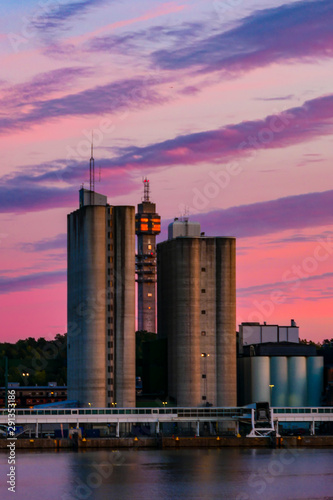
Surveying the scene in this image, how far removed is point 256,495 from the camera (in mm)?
145500

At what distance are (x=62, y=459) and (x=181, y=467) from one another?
76.1ft

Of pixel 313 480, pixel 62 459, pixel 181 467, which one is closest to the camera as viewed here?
pixel 313 480

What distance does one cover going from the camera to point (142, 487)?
152500 mm

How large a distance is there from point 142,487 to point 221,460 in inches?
1374

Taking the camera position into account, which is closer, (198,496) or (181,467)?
(198,496)

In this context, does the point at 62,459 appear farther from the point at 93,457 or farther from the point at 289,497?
the point at 289,497

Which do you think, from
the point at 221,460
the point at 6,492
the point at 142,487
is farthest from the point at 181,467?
the point at 6,492

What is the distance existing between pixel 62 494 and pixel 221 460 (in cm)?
4433

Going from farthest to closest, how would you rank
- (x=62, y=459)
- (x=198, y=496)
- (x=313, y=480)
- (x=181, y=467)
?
(x=62, y=459) → (x=181, y=467) → (x=313, y=480) → (x=198, y=496)

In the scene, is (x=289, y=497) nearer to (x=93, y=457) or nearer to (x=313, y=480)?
(x=313, y=480)

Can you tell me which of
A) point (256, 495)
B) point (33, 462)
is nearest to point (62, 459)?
point (33, 462)

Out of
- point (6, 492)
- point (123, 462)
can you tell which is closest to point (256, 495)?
point (6, 492)

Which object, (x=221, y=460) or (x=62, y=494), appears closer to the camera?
(x=62, y=494)

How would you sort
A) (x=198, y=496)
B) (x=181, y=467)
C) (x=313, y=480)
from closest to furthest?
(x=198, y=496) < (x=313, y=480) < (x=181, y=467)
